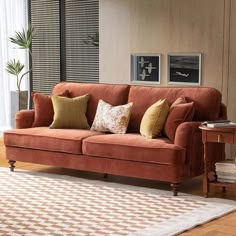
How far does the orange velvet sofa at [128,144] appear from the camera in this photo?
501cm

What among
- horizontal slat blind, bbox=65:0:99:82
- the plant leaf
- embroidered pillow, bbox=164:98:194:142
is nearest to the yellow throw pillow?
embroidered pillow, bbox=164:98:194:142

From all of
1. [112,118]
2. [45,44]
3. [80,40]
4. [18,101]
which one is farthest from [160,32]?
[18,101]

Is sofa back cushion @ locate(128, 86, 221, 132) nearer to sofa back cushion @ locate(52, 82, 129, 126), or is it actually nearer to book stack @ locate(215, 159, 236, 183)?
sofa back cushion @ locate(52, 82, 129, 126)

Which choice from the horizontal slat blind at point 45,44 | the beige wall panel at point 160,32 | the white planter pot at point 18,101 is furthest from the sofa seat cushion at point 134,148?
the horizontal slat blind at point 45,44

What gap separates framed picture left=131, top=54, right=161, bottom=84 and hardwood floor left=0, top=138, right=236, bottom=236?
1.45m

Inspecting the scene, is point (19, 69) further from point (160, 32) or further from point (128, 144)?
point (128, 144)

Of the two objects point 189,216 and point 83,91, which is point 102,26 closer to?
point 83,91

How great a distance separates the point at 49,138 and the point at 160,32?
6.26 feet

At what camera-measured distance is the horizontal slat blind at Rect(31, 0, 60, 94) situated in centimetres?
866

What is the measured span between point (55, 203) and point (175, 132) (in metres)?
1.22

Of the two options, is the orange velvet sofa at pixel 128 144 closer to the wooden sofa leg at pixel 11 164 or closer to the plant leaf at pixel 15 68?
the wooden sofa leg at pixel 11 164

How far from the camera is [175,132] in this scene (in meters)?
5.13

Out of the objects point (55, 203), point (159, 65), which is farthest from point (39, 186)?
point (159, 65)

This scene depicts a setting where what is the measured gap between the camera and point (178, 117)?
5180mm
